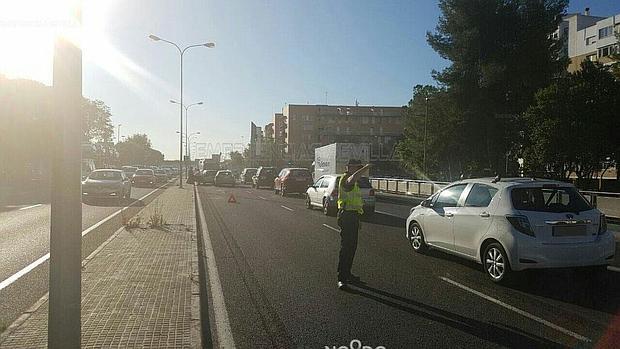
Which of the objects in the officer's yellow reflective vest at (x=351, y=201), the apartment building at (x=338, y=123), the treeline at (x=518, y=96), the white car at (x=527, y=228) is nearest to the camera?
the white car at (x=527, y=228)

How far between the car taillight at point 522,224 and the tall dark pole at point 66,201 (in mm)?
5734

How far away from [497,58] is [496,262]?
34.0 meters

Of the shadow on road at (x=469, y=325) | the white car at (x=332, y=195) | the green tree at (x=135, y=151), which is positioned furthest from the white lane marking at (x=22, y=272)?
the green tree at (x=135, y=151)

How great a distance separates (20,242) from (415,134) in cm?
4800

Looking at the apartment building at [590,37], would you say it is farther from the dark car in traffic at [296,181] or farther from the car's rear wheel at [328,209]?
the car's rear wheel at [328,209]

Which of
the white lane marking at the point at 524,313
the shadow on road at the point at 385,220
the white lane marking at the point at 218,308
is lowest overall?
the white lane marking at the point at 218,308

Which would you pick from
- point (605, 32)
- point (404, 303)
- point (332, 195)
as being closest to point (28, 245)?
point (404, 303)

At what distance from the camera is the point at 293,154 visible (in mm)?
100438

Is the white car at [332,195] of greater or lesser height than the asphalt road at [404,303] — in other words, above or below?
above

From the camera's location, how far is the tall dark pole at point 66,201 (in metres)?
3.70

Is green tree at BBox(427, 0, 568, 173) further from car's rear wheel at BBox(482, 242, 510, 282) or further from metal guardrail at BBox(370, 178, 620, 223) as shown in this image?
car's rear wheel at BBox(482, 242, 510, 282)

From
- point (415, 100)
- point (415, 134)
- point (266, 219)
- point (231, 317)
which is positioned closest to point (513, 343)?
point (231, 317)

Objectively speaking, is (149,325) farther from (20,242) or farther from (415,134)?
(415,134)

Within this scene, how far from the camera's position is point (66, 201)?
3.70 metres
